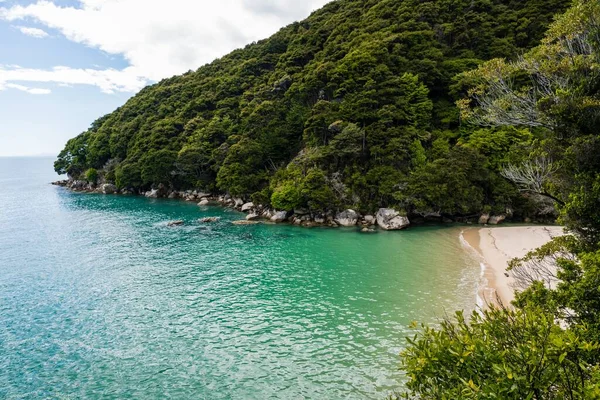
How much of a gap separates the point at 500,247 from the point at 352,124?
70.5ft

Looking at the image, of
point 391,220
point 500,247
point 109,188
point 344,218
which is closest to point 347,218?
point 344,218

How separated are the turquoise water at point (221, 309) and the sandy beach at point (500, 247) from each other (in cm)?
117

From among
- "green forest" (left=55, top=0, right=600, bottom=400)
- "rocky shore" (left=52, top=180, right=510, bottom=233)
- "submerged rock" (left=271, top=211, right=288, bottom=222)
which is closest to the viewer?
"green forest" (left=55, top=0, right=600, bottom=400)

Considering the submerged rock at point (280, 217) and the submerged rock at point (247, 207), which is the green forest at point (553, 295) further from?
the submerged rock at point (247, 207)

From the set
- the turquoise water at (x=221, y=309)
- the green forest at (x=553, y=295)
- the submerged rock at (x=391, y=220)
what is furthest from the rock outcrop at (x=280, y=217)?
the green forest at (x=553, y=295)

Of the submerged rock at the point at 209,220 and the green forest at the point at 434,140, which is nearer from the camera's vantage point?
the green forest at the point at 434,140

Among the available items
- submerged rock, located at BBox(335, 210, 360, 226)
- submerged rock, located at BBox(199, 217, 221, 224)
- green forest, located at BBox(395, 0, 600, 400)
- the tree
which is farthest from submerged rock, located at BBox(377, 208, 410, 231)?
the tree

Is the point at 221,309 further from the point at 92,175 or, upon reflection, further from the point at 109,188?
the point at 92,175

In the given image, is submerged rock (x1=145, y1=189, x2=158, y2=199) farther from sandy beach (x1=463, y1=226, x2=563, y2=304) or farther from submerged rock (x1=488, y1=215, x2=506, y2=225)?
submerged rock (x1=488, y1=215, x2=506, y2=225)

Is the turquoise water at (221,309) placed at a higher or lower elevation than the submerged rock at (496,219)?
lower

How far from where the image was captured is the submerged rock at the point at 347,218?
36.7 m

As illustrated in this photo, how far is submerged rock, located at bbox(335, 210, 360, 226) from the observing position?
36656 millimetres

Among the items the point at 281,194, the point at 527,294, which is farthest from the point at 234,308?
the point at 281,194

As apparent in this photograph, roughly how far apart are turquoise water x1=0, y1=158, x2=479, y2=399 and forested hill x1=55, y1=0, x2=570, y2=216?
7.25m
